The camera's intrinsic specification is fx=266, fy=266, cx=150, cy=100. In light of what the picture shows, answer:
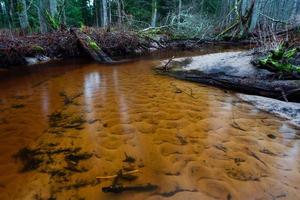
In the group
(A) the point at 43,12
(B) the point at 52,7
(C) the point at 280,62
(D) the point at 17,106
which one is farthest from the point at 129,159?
(B) the point at 52,7

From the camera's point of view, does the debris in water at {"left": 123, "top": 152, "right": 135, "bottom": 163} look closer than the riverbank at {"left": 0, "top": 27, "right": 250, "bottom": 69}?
Yes

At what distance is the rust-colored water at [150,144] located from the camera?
8.50ft

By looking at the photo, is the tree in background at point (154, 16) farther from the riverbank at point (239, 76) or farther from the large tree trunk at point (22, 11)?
the riverbank at point (239, 76)

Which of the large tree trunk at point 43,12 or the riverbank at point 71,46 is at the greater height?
the large tree trunk at point 43,12

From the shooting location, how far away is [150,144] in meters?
3.43

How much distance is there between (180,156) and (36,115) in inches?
101

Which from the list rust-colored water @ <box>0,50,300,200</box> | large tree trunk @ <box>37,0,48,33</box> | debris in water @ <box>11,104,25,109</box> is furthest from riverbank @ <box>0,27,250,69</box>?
debris in water @ <box>11,104,25,109</box>

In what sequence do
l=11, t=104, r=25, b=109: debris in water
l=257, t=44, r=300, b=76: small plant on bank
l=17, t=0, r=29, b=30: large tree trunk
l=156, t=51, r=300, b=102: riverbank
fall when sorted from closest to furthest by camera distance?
l=11, t=104, r=25, b=109: debris in water → l=156, t=51, r=300, b=102: riverbank → l=257, t=44, r=300, b=76: small plant on bank → l=17, t=0, r=29, b=30: large tree trunk

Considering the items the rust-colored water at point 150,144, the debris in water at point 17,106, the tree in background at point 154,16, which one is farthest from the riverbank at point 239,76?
the debris in water at point 17,106

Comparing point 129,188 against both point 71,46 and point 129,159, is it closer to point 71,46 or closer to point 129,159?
point 129,159

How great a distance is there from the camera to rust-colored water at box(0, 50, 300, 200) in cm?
259

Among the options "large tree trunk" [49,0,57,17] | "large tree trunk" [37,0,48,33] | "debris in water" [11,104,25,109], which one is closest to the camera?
"debris in water" [11,104,25,109]

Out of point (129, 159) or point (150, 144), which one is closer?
point (129, 159)

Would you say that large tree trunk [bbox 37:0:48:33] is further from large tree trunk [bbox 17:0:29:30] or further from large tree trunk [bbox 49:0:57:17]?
large tree trunk [bbox 17:0:29:30]
